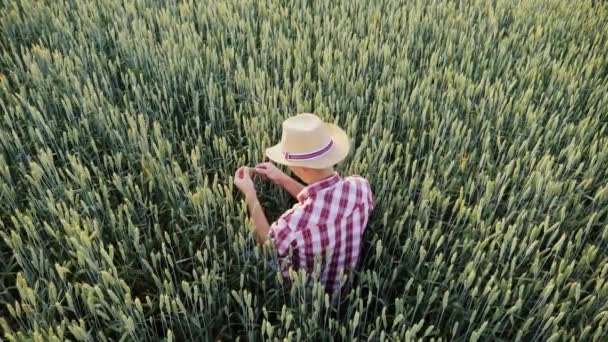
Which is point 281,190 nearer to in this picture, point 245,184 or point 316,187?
point 245,184

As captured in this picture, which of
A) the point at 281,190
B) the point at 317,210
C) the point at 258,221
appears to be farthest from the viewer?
the point at 281,190

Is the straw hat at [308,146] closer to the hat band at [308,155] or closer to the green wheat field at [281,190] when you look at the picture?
the hat band at [308,155]

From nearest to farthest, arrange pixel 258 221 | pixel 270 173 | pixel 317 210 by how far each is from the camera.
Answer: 1. pixel 317 210
2. pixel 258 221
3. pixel 270 173

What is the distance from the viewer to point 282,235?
1.63 meters

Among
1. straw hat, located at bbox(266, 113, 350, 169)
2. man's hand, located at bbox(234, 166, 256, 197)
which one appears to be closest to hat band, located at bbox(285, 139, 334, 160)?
straw hat, located at bbox(266, 113, 350, 169)

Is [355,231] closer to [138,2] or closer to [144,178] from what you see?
[144,178]

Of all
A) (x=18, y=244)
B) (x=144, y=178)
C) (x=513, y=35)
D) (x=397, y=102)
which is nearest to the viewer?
(x=18, y=244)

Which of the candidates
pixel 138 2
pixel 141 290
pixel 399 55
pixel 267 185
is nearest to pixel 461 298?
pixel 267 185

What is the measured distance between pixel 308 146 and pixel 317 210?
208 millimetres

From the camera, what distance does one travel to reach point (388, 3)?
11.9ft

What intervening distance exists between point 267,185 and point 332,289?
0.54 meters

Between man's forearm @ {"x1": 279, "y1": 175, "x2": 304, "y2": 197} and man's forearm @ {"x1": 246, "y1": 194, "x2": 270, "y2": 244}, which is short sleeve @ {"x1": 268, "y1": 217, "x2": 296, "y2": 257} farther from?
man's forearm @ {"x1": 279, "y1": 175, "x2": 304, "y2": 197}

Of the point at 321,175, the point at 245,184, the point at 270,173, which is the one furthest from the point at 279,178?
the point at 321,175

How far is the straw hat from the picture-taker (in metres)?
1.64
